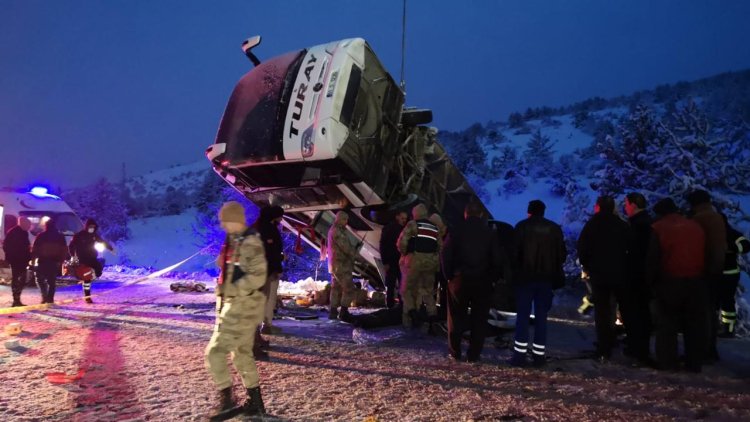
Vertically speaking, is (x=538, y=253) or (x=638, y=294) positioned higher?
(x=538, y=253)

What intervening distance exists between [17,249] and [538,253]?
8.94 metres

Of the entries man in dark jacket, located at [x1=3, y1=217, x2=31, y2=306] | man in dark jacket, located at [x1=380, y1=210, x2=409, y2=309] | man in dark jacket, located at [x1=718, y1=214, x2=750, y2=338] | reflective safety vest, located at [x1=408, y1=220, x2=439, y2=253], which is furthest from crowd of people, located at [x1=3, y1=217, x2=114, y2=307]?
man in dark jacket, located at [x1=718, y1=214, x2=750, y2=338]

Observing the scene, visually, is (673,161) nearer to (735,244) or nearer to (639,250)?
(735,244)

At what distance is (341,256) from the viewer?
24.4 feet

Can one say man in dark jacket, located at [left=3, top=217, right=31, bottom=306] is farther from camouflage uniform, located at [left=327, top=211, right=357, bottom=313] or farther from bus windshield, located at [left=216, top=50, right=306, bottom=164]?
camouflage uniform, located at [left=327, top=211, right=357, bottom=313]

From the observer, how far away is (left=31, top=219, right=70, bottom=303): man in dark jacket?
8.96m

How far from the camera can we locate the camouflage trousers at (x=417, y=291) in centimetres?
703

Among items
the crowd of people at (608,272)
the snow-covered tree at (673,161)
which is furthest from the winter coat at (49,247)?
the snow-covered tree at (673,161)

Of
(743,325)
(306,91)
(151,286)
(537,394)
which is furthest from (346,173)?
(151,286)

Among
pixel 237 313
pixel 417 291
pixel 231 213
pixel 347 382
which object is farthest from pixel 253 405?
pixel 417 291

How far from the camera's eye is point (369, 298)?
976 cm

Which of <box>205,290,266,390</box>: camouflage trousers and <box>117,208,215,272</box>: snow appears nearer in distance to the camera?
<box>205,290,266,390</box>: camouflage trousers

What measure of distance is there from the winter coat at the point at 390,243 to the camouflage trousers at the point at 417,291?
0.57 metres

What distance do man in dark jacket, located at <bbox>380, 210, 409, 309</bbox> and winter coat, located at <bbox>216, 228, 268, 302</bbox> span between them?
366 cm
